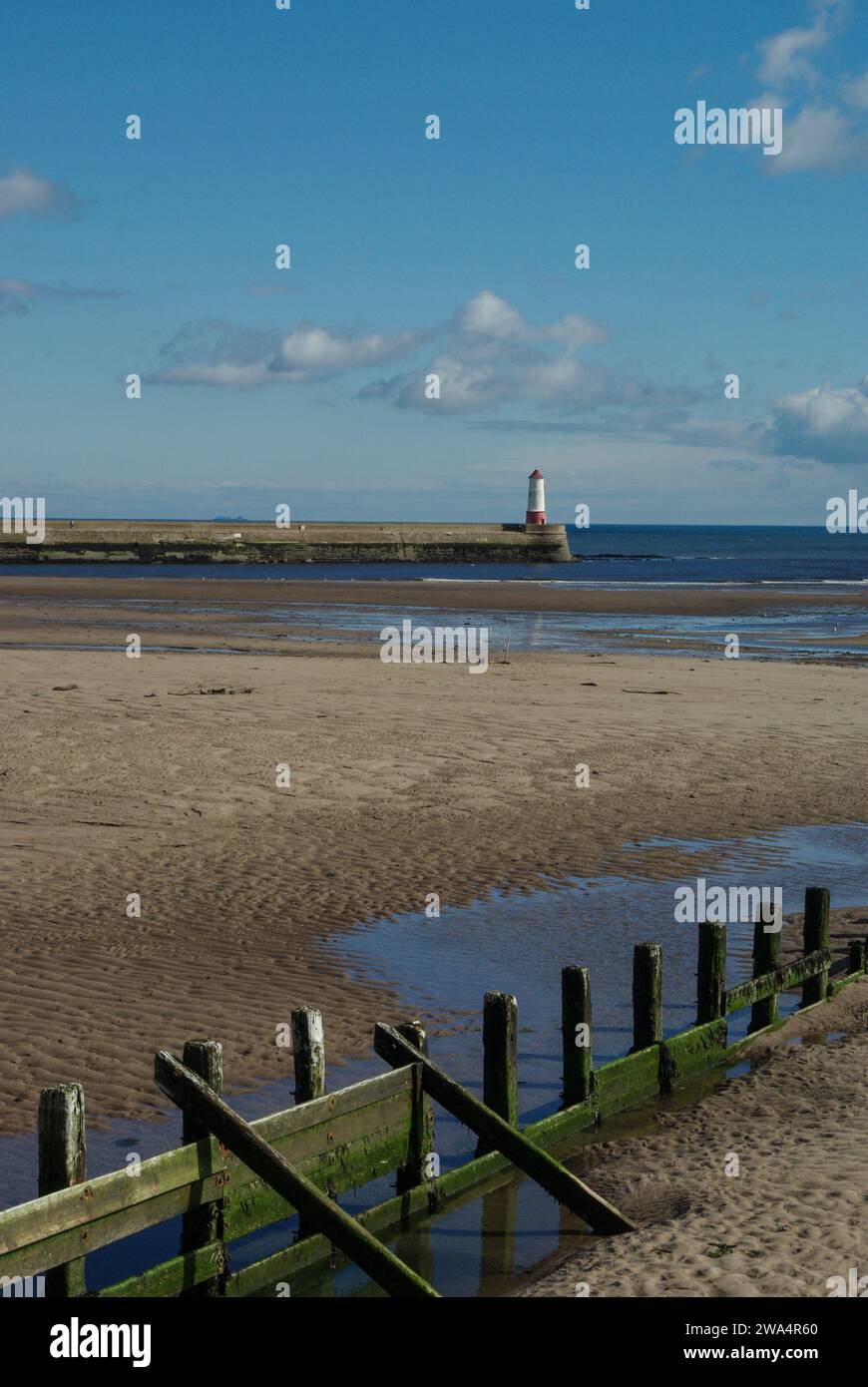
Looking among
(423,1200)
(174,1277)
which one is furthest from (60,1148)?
(423,1200)

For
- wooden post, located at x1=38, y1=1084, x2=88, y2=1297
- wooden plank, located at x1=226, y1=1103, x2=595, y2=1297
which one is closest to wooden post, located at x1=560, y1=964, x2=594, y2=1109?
wooden plank, located at x1=226, y1=1103, x2=595, y2=1297

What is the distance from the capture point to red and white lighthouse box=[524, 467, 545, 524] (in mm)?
118625

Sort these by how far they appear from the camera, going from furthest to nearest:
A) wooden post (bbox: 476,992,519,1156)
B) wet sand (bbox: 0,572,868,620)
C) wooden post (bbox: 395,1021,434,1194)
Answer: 1. wet sand (bbox: 0,572,868,620)
2. wooden post (bbox: 476,992,519,1156)
3. wooden post (bbox: 395,1021,434,1194)

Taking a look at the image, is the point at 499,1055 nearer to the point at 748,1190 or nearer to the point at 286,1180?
the point at 748,1190

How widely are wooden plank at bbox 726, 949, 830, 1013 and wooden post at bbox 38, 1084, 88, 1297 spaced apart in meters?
5.63

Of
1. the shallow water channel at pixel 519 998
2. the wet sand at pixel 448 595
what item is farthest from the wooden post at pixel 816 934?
the wet sand at pixel 448 595

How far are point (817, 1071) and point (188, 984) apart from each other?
458 centimetres

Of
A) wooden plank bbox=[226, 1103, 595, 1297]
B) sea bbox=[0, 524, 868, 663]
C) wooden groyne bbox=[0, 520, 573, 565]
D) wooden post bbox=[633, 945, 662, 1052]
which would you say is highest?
wooden groyne bbox=[0, 520, 573, 565]

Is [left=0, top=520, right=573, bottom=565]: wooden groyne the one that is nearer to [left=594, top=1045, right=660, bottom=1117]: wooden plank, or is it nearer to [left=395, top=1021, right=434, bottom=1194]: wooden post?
[left=594, top=1045, right=660, bottom=1117]: wooden plank

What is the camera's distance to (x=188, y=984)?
35.0ft

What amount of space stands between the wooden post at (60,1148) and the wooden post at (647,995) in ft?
14.4

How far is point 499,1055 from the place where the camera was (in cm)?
814

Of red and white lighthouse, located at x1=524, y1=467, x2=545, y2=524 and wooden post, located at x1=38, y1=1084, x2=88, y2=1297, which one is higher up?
red and white lighthouse, located at x1=524, y1=467, x2=545, y2=524

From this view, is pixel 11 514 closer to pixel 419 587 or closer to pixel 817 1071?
pixel 419 587
